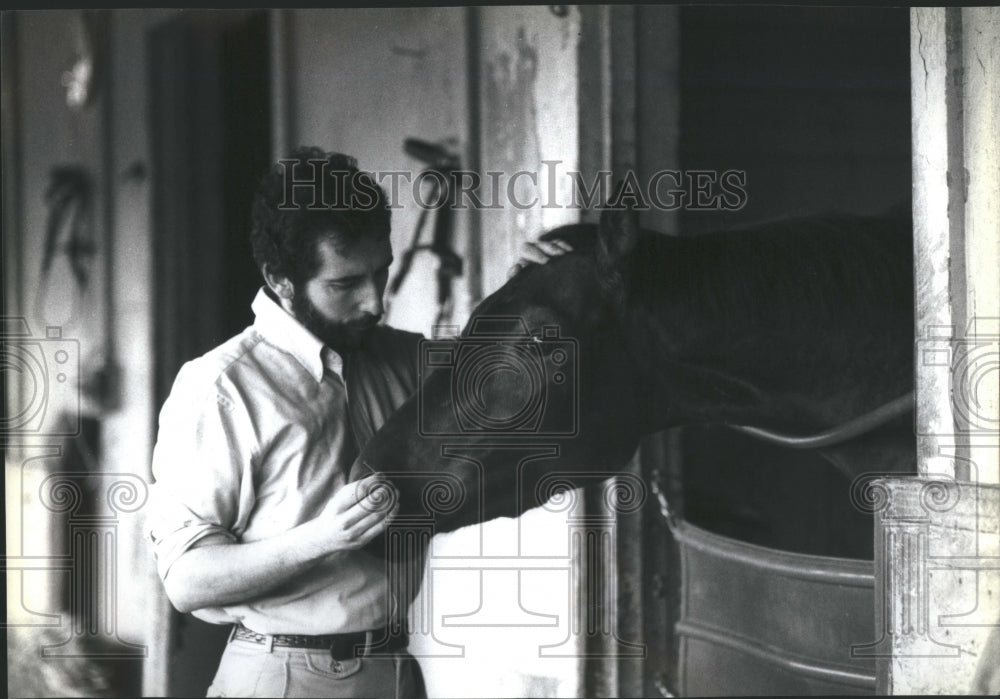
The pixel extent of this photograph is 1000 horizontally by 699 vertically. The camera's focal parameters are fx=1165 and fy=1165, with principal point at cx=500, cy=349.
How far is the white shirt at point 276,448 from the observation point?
272 centimetres

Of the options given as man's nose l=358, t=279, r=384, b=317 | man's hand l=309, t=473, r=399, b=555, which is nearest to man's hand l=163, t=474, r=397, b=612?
man's hand l=309, t=473, r=399, b=555

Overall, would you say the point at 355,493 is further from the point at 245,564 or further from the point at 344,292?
the point at 344,292

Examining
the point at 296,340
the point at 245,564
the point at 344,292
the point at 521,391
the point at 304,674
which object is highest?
the point at 344,292

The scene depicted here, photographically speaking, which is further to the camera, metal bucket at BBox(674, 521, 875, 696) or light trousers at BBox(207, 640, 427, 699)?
metal bucket at BBox(674, 521, 875, 696)

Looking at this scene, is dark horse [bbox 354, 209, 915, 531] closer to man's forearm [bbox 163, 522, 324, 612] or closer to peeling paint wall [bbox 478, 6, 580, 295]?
peeling paint wall [bbox 478, 6, 580, 295]

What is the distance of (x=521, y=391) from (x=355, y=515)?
1.61ft

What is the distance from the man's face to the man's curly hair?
0.02m

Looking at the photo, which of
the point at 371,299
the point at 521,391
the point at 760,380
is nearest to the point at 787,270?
the point at 760,380

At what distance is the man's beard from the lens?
278 centimetres

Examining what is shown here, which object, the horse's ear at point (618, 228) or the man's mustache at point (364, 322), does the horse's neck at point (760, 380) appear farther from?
the man's mustache at point (364, 322)

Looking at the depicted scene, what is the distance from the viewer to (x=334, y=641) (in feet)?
9.05

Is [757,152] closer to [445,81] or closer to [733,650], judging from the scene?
[445,81]

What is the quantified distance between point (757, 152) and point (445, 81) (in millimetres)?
782

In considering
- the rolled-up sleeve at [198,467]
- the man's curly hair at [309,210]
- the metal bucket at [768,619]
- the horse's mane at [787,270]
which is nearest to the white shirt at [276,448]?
the rolled-up sleeve at [198,467]
